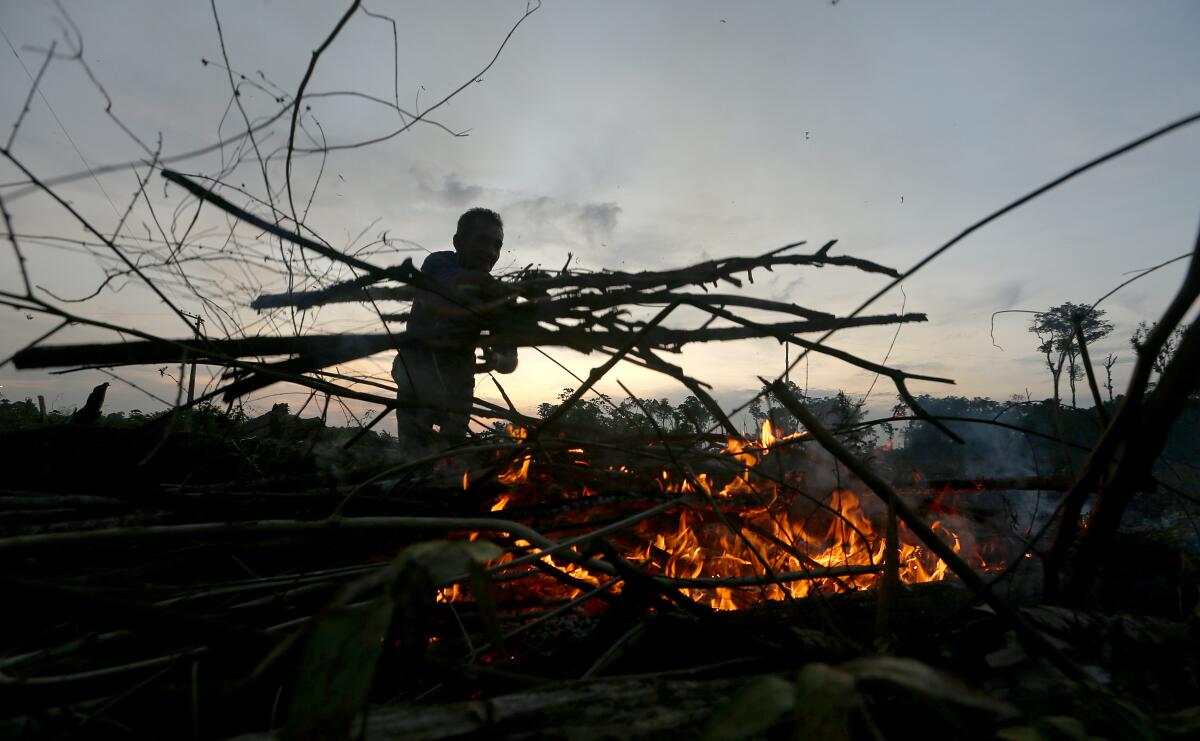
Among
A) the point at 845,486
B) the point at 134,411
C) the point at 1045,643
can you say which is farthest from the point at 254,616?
the point at 134,411

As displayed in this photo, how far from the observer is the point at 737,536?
313 cm

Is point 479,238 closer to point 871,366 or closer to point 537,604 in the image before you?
point 537,604

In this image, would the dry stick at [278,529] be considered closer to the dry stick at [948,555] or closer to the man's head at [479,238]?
the dry stick at [948,555]

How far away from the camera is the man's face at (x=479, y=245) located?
5.40 metres

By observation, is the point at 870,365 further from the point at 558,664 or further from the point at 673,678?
the point at 558,664

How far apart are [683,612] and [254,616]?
138cm

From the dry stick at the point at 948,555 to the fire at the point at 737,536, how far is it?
86 cm

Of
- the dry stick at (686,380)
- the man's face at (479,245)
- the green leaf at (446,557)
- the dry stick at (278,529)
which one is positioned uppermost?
the man's face at (479,245)

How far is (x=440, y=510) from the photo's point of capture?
100 inches

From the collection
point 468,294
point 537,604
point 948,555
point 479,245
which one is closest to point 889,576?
point 948,555

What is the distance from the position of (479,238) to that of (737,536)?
3843 millimetres

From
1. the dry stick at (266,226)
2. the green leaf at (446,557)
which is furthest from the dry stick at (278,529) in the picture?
the dry stick at (266,226)

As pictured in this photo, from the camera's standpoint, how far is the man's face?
540 centimetres

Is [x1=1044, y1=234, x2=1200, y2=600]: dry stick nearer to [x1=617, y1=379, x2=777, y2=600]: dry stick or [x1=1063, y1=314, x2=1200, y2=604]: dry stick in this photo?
[x1=1063, y1=314, x2=1200, y2=604]: dry stick
